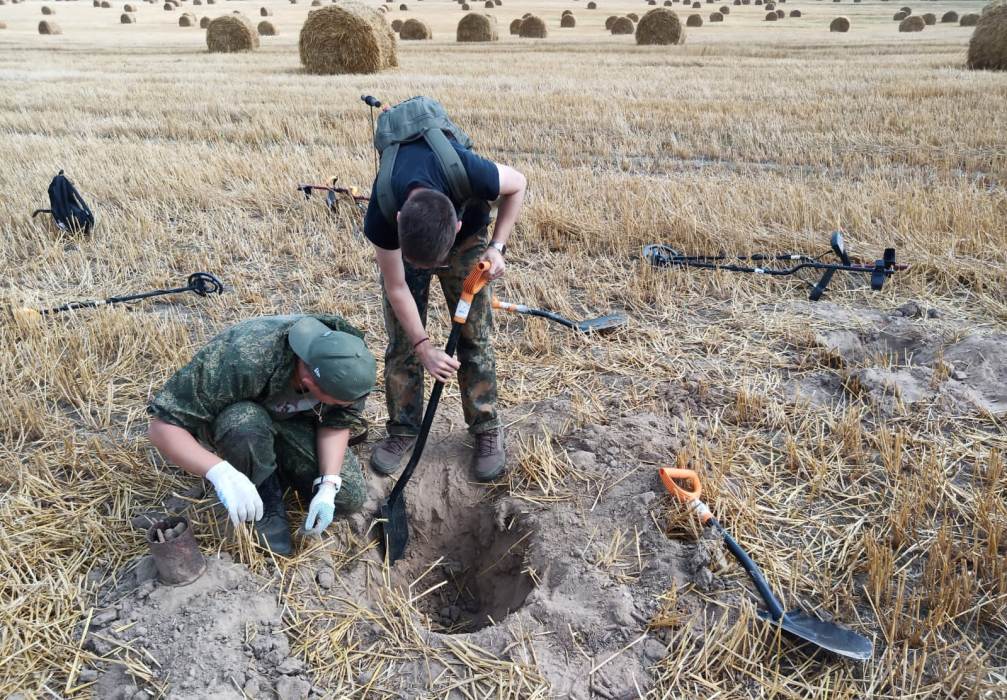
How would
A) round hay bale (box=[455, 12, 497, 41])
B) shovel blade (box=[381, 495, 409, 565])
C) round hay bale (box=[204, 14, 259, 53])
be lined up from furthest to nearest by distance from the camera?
round hay bale (box=[455, 12, 497, 41]) < round hay bale (box=[204, 14, 259, 53]) < shovel blade (box=[381, 495, 409, 565])

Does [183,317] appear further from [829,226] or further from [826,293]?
[829,226]

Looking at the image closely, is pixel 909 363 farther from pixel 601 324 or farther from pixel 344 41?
pixel 344 41

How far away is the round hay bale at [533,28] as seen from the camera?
2600cm

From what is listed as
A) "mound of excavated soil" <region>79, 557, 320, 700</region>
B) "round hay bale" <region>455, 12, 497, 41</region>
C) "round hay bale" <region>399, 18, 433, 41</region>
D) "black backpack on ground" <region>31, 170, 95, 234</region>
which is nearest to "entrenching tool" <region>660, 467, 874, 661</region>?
"mound of excavated soil" <region>79, 557, 320, 700</region>

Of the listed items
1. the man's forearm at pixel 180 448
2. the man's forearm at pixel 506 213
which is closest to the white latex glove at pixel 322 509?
the man's forearm at pixel 180 448

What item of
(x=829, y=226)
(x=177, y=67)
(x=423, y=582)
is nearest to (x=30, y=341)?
(x=423, y=582)

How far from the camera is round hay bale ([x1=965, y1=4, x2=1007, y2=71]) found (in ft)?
47.5

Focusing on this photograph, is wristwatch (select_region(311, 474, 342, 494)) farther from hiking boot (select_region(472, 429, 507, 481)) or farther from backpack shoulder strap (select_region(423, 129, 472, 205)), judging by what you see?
backpack shoulder strap (select_region(423, 129, 472, 205))

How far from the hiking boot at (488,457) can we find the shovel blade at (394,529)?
1.32 ft

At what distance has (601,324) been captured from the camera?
457 centimetres

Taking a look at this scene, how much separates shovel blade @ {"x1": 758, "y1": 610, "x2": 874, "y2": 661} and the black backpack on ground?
602cm

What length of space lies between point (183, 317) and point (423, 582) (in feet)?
8.75

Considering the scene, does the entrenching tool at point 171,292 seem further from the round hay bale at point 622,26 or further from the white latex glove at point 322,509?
the round hay bale at point 622,26

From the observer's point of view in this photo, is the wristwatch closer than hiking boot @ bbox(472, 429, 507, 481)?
Yes
